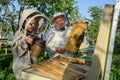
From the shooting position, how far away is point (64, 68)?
2.69 metres

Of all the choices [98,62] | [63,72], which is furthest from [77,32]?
[98,62]

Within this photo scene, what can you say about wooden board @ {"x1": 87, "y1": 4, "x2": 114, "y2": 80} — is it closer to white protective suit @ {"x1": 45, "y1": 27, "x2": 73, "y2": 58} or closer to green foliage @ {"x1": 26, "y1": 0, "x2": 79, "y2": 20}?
white protective suit @ {"x1": 45, "y1": 27, "x2": 73, "y2": 58}

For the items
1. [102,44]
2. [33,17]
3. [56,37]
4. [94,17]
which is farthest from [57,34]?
[94,17]

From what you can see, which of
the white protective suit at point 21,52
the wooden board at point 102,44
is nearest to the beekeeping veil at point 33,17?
the white protective suit at point 21,52

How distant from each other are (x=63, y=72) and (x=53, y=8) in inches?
584

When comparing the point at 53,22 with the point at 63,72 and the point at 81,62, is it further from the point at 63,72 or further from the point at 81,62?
the point at 63,72

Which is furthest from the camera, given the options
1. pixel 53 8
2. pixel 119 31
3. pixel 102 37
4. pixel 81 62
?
pixel 119 31

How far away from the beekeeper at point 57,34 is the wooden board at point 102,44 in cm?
201

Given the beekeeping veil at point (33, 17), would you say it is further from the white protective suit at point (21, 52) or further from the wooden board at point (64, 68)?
the wooden board at point (64, 68)

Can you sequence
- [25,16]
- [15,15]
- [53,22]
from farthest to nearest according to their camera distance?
[15,15]
[53,22]
[25,16]

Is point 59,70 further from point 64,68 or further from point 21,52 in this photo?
point 21,52

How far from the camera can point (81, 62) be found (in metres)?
2.94

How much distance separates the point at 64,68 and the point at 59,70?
0.08m

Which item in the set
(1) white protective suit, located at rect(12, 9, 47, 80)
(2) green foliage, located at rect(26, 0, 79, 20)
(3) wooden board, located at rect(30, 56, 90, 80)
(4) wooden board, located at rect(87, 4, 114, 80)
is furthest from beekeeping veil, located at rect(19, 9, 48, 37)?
(2) green foliage, located at rect(26, 0, 79, 20)
